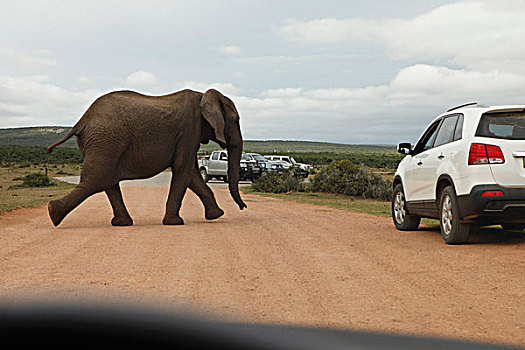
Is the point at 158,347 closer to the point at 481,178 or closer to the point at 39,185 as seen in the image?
the point at 481,178

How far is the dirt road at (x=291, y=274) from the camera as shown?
493cm

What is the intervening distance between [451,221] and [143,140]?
6.16 meters

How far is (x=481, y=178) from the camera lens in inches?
333

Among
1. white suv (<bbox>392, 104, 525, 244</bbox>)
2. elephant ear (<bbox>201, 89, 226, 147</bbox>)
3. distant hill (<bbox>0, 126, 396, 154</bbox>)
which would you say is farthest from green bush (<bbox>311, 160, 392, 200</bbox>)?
distant hill (<bbox>0, 126, 396, 154</bbox>)

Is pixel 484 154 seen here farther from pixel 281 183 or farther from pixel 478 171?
pixel 281 183

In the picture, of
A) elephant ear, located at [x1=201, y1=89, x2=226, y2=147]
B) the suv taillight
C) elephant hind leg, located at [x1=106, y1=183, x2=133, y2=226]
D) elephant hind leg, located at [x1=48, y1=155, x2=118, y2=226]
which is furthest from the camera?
elephant ear, located at [x1=201, y1=89, x2=226, y2=147]

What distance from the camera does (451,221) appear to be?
911cm

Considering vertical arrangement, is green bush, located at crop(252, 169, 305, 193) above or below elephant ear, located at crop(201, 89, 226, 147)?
below

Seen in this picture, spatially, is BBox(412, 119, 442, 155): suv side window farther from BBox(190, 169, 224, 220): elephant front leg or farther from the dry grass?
the dry grass

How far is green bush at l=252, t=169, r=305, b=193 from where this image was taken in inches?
1100

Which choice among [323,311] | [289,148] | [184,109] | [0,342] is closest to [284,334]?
[323,311]

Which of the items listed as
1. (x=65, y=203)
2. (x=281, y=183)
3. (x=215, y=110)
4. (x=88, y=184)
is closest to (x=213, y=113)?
(x=215, y=110)

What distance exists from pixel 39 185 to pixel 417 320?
Result: 95.6 feet

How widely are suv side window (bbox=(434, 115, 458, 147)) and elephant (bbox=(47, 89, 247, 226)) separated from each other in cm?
452
